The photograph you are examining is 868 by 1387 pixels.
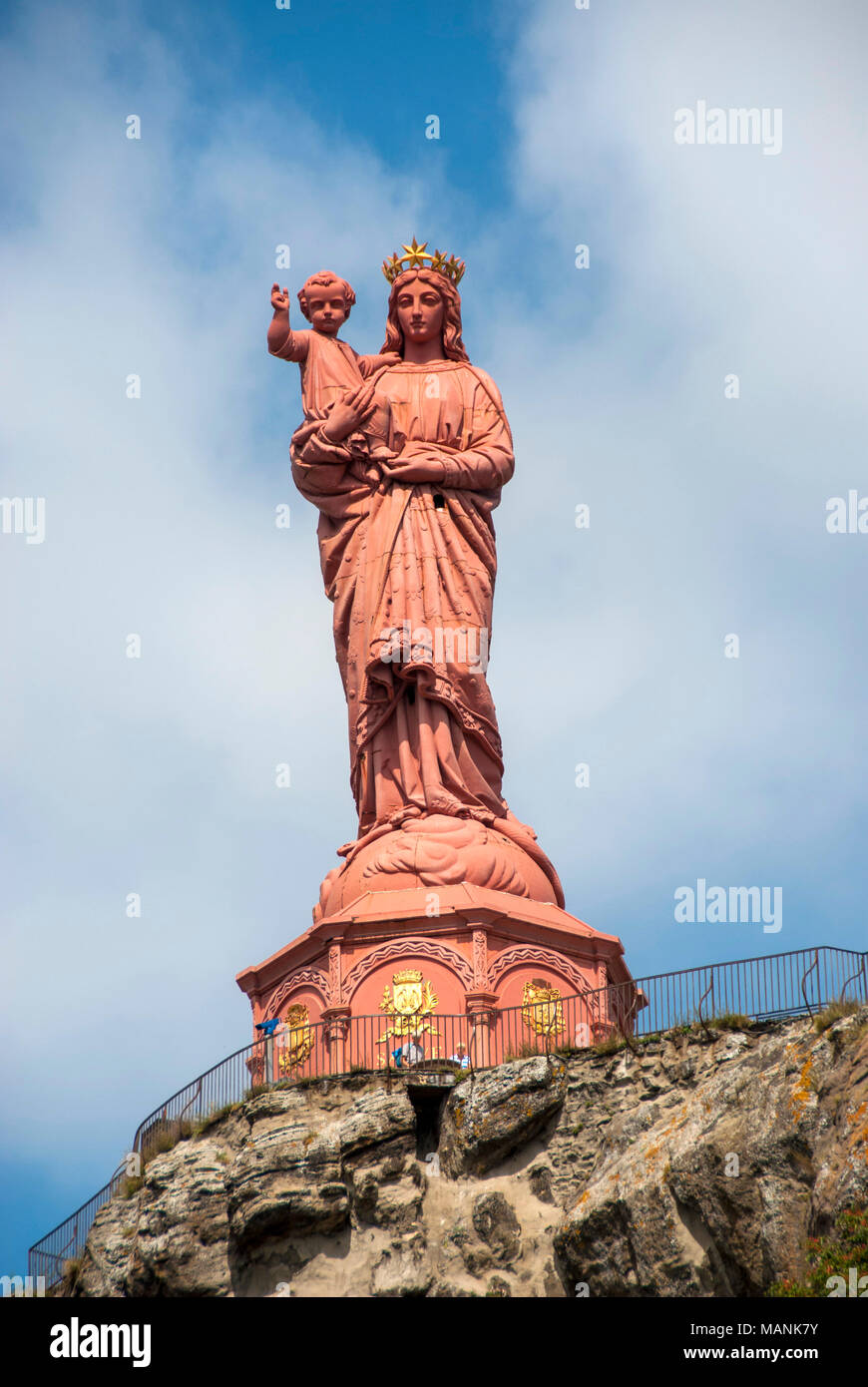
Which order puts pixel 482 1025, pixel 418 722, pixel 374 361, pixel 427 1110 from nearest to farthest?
pixel 427 1110, pixel 482 1025, pixel 418 722, pixel 374 361

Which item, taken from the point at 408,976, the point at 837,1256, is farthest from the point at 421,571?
the point at 837,1256

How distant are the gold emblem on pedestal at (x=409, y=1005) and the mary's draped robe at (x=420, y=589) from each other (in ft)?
9.77

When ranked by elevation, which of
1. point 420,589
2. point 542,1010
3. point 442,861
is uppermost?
point 420,589

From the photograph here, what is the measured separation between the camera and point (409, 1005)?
3291 cm

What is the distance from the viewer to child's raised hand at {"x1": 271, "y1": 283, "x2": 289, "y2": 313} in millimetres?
38000

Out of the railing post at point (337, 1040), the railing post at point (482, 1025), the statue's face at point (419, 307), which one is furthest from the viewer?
the statue's face at point (419, 307)

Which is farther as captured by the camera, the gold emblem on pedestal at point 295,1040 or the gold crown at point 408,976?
the gold crown at point 408,976

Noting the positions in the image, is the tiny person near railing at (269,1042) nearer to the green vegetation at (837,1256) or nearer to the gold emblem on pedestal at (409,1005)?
the gold emblem on pedestal at (409,1005)

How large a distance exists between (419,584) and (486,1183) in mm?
10250

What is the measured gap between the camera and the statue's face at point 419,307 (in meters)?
39.1

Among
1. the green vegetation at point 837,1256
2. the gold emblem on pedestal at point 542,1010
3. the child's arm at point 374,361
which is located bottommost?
the green vegetation at point 837,1256

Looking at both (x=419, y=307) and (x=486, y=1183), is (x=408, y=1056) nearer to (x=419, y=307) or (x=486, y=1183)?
(x=486, y=1183)

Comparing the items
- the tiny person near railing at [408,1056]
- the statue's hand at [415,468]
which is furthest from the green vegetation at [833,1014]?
the statue's hand at [415,468]
